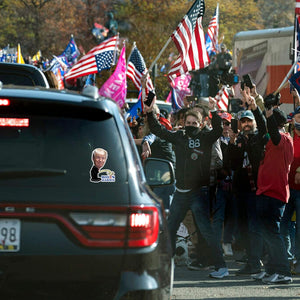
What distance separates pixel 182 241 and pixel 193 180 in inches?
46.0

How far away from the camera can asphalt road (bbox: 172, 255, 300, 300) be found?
838 centimetres

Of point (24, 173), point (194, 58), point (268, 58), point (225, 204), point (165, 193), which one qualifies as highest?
point (268, 58)

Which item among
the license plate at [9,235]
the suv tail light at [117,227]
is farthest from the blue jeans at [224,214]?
the license plate at [9,235]

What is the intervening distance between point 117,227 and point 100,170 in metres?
0.34

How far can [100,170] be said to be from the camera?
4324mm

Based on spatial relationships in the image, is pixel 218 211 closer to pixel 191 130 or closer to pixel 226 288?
pixel 191 130

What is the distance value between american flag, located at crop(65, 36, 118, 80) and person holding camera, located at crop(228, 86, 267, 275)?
958 centimetres

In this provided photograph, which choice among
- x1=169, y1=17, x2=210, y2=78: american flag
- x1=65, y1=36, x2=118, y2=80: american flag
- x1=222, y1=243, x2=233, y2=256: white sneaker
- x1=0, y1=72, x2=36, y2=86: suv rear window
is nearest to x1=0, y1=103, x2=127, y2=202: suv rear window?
x1=0, y1=72, x2=36, y2=86: suv rear window

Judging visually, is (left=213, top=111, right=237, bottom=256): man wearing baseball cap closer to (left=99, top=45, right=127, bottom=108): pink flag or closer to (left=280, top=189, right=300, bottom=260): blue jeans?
(left=280, top=189, right=300, bottom=260): blue jeans

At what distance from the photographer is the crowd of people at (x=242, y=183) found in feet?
30.5

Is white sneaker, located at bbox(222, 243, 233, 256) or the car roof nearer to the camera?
the car roof

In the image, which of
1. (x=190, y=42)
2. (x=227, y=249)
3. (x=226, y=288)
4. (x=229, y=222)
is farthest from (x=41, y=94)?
(x=190, y=42)

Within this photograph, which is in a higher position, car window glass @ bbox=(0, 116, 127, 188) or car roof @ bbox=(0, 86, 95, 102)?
car roof @ bbox=(0, 86, 95, 102)

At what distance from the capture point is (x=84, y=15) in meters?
66.1
